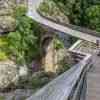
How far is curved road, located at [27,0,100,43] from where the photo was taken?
3578 cm

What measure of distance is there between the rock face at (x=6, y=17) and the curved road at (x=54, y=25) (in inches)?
96.9

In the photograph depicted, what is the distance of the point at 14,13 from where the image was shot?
4278 cm

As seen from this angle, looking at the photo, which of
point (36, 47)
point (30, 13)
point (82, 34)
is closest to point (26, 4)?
point (30, 13)

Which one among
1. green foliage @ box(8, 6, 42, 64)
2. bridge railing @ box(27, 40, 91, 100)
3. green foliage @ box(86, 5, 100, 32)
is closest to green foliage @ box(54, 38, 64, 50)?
green foliage @ box(8, 6, 42, 64)

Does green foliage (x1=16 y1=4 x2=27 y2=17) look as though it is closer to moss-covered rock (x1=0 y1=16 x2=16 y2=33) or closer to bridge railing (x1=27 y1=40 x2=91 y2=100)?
moss-covered rock (x1=0 y1=16 x2=16 y2=33)

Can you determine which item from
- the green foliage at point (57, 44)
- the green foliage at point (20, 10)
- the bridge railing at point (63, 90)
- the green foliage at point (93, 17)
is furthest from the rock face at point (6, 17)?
the bridge railing at point (63, 90)

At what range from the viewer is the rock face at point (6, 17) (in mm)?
41375

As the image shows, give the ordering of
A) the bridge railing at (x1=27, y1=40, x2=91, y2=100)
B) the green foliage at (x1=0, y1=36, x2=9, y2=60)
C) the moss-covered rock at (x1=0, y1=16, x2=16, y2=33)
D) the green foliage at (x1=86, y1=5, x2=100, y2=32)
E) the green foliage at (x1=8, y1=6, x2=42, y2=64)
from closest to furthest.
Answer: the bridge railing at (x1=27, y1=40, x2=91, y2=100) → the green foliage at (x1=0, y1=36, x2=9, y2=60) → the green foliage at (x1=8, y1=6, x2=42, y2=64) → the moss-covered rock at (x1=0, y1=16, x2=16, y2=33) → the green foliage at (x1=86, y1=5, x2=100, y2=32)

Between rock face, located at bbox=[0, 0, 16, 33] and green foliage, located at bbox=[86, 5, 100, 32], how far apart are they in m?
10.1

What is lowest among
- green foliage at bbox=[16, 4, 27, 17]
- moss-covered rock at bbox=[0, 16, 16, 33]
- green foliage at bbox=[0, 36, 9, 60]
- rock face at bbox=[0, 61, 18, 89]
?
rock face at bbox=[0, 61, 18, 89]

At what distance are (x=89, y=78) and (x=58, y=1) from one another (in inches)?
1407

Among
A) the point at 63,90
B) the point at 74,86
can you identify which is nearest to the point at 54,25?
the point at 74,86

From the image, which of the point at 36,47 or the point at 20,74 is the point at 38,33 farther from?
the point at 20,74

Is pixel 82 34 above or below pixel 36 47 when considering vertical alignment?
above
